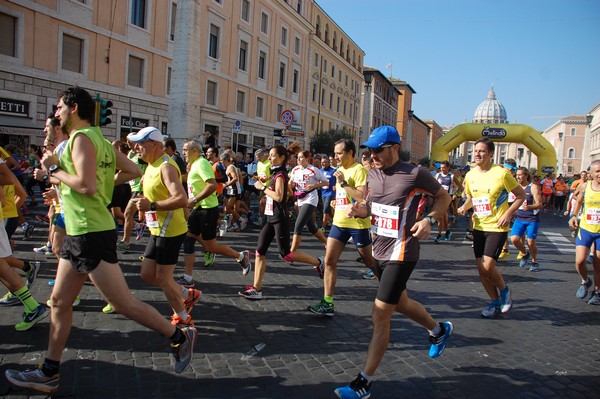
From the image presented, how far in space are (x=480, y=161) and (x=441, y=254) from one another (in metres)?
4.95

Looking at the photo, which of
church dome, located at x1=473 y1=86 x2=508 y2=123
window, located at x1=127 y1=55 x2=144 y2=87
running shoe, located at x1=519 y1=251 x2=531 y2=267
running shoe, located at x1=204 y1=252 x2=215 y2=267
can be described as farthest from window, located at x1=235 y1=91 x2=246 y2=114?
church dome, located at x1=473 y1=86 x2=508 y2=123

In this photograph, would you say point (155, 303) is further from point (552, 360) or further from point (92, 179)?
point (552, 360)

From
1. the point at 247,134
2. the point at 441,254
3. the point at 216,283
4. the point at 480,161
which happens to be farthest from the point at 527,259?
the point at 247,134

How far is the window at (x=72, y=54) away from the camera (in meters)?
20.0

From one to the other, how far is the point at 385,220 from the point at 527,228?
6.57m

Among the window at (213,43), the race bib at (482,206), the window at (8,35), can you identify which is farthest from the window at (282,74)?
the race bib at (482,206)

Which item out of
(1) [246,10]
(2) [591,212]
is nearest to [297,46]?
(1) [246,10]

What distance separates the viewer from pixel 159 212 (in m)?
4.46

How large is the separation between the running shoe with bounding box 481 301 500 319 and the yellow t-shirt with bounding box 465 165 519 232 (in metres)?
0.93

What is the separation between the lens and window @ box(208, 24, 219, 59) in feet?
98.0

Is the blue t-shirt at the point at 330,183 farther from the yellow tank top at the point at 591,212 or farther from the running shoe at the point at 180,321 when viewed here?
the running shoe at the point at 180,321

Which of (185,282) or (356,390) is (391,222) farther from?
(185,282)

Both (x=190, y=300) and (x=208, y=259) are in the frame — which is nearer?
(x=190, y=300)

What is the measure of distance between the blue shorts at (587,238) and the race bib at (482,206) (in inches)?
72.0
